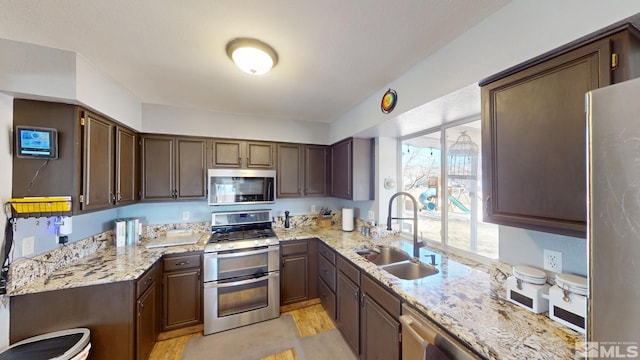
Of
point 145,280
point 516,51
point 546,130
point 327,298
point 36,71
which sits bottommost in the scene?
point 327,298

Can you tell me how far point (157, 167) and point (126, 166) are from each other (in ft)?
1.07

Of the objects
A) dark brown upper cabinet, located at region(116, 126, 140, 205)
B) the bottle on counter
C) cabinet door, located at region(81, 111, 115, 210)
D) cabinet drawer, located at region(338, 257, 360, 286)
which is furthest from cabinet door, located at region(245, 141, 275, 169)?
cabinet drawer, located at region(338, 257, 360, 286)

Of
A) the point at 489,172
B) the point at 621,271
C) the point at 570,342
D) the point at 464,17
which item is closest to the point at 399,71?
the point at 464,17

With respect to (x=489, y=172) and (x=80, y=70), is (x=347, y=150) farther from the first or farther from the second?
(x=80, y=70)

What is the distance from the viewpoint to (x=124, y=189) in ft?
7.18

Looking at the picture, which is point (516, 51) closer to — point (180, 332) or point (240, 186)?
point (240, 186)

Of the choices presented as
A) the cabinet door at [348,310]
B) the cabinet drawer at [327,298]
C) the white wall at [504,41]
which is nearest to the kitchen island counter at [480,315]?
the cabinet door at [348,310]

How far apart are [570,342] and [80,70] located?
3.22 m

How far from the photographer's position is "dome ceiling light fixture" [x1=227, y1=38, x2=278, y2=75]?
4.64 feet

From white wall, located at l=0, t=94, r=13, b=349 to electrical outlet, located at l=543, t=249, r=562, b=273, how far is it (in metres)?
3.33

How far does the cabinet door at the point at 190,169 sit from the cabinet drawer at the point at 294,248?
1.21 m

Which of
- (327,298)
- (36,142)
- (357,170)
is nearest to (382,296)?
(327,298)

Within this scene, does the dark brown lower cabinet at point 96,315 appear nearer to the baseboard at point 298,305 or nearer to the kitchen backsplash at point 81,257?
the kitchen backsplash at point 81,257

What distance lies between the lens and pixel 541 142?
98 centimetres
